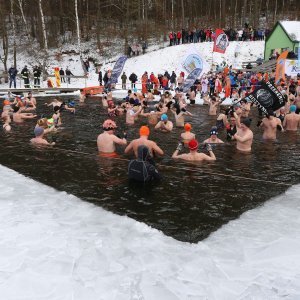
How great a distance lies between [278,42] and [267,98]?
2146cm

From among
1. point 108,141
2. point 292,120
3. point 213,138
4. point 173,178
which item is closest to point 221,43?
point 292,120

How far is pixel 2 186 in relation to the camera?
23.9 feet

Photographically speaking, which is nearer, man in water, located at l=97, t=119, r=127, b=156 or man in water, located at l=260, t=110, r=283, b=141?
man in water, located at l=97, t=119, r=127, b=156

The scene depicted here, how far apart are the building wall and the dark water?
19.3 metres

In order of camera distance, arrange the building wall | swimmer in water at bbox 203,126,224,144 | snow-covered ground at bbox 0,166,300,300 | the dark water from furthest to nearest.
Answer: the building wall < swimmer in water at bbox 203,126,224,144 < the dark water < snow-covered ground at bbox 0,166,300,300

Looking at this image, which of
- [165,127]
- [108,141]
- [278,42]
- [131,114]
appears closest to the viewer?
[108,141]

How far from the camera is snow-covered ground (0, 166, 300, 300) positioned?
4.04m

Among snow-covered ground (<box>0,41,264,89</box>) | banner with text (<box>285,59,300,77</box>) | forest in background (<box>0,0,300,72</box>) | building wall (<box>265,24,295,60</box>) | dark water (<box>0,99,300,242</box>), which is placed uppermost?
forest in background (<box>0,0,300,72</box>)

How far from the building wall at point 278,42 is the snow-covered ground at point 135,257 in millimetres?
25437

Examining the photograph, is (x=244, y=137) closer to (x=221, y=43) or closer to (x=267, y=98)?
(x=267, y=98)

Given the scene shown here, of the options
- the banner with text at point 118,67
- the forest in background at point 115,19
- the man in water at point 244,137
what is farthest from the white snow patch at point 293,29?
the man in water at point 244,137

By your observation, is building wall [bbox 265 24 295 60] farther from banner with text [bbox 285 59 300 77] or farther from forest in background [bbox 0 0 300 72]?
forest in background [bbox 0 0 300 72]

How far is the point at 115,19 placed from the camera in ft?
148

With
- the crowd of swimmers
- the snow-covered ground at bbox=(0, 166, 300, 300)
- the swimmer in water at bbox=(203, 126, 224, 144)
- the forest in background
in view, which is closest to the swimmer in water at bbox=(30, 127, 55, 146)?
the crowd of swimmers
